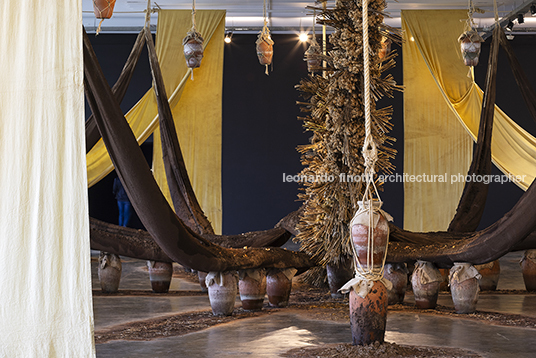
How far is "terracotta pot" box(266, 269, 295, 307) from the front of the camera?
3592 mm

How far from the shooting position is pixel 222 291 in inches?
129

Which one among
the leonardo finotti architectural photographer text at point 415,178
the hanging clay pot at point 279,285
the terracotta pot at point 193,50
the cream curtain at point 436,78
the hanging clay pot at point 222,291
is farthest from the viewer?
the cream curtain at point 436,78

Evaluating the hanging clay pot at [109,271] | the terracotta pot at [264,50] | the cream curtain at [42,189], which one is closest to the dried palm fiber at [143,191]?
the cream curtain at [42,189]

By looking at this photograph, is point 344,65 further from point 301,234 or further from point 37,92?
point 37,92

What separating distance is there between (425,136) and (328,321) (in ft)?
14.1

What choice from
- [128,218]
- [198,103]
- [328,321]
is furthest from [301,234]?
[128,218]

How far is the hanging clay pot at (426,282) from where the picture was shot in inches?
136

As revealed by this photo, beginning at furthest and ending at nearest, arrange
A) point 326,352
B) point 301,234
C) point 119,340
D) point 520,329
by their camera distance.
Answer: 1. point 301,234
2. point 520,329
3. point 119,340
4. point 326,352

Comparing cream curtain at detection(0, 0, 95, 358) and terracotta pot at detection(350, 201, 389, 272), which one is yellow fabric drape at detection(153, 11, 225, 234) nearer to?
terracotta pot at detection(350, 201, 389, 272)

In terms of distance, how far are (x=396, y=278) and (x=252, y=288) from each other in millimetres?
917

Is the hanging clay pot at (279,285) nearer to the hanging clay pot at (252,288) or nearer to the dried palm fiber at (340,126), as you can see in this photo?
the hanging clay pot at (252,288)

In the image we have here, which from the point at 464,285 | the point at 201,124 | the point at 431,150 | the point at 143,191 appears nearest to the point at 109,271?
the point at 143,191

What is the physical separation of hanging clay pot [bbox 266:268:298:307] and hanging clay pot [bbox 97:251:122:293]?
1255mm

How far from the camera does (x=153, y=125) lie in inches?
237
